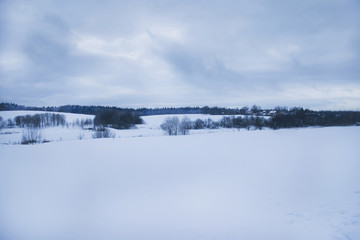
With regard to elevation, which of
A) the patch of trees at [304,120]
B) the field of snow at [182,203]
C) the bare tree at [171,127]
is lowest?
the field of snow at [182,203]

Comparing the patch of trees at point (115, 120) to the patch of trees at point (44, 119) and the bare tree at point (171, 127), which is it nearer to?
the patch of trees at point (44, 119)

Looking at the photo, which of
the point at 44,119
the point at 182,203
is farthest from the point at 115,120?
the point at 182,203

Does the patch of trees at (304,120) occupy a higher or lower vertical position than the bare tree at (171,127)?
higher

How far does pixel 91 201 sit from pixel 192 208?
4559 millimetres

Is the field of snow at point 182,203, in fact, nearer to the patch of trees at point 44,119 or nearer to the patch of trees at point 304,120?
the patch of trees at point 304,120

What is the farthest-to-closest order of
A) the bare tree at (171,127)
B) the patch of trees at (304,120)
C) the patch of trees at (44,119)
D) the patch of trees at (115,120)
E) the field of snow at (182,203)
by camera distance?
1. the patch of trees at (44,119)
2. the patch of trees at (304,120)
3. the patch of trees at (115,120)
4. the bare tree at (171,127)
5. the field of snow at (182,203)

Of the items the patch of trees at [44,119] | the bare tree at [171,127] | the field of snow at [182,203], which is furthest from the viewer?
the patch of trees at [44,119]

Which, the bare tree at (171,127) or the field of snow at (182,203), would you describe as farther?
the bare tree at (171,127)

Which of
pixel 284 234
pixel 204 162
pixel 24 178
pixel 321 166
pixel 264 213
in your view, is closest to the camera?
pixel 284 234

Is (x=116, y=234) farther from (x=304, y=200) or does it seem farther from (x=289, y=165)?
(x=289, y=165)

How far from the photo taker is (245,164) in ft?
48.1

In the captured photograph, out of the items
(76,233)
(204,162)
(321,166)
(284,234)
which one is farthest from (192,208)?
(321,166)

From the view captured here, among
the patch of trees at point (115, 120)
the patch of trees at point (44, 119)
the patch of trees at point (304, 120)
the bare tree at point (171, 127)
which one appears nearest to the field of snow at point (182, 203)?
the bare tree at point (171, 127)

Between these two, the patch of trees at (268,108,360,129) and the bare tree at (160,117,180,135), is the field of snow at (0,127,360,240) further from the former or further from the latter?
the patch of trees at (268,108,360,129)
